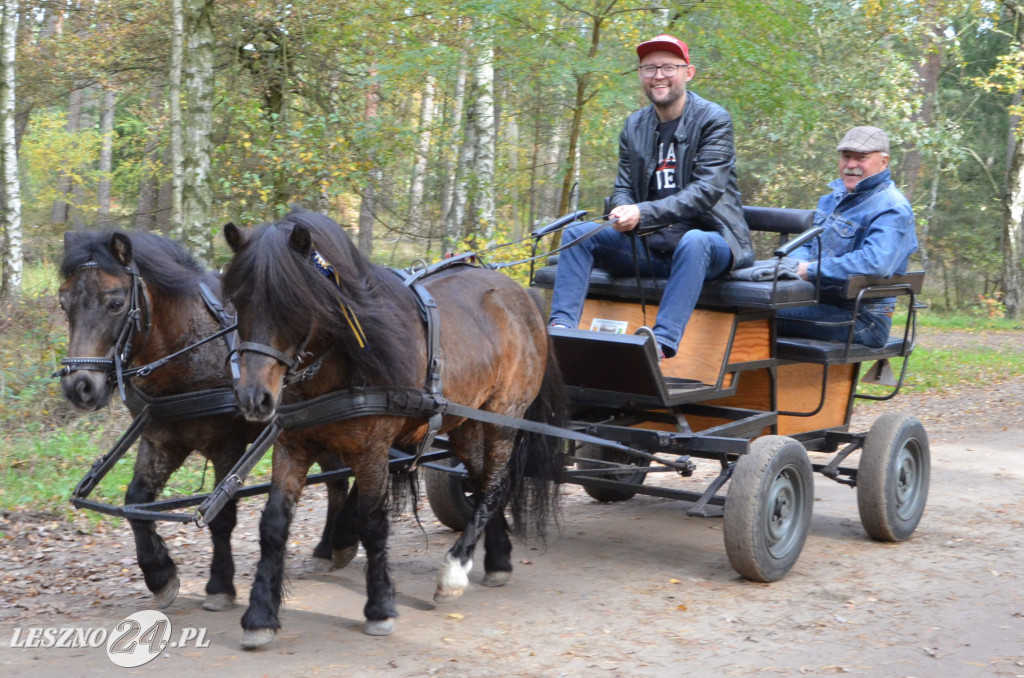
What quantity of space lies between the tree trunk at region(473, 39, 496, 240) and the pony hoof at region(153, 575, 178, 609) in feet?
22.7

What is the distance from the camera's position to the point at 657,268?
5.51 m

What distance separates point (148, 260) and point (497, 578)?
2.33m

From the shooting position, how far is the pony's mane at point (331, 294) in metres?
3.52

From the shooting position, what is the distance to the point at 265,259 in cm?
352

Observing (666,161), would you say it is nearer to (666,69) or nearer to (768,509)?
(666,69)

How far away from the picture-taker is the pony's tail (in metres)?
5.12

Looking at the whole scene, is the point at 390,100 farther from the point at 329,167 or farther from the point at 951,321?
the point at 951,321

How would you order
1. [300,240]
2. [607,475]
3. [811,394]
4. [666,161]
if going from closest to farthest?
[300,240]
[666,161]
[811,394]
[607,475]

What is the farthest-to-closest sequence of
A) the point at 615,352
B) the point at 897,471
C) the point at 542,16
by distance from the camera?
1. the point at 542,16
2. the point at 897,471
3. the point at 615,352

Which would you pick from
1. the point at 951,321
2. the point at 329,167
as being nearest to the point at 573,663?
the point at 329,167

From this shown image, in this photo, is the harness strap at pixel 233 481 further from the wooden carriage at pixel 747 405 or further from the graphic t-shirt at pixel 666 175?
the graphic t-shirt at pixel 666 175

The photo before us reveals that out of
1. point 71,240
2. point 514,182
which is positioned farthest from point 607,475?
point 514,182

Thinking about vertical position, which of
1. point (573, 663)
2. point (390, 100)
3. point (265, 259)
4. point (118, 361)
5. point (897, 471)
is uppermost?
point (390, 100)

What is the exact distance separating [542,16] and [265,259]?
21.1 feet
